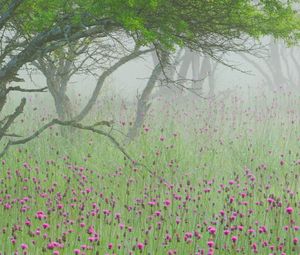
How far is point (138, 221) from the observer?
244 inches

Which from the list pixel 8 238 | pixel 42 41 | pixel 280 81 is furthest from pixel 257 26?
pixel 280 81

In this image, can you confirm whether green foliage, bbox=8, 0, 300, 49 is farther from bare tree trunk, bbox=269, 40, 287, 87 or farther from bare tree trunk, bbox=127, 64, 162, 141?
bare tree trunk, bbox=269, 40, 287, 87

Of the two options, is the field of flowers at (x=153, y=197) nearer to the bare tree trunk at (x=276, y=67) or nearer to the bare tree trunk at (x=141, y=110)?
the bare tree trunk at (x=141, y=110)

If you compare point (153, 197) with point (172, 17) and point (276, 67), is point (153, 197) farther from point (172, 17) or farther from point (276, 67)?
point (276, 67)

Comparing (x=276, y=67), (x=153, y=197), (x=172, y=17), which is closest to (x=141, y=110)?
(x=153, y=197)

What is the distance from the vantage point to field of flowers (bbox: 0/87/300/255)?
5.19m

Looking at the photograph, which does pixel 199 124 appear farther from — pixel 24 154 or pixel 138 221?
pixel 138 221

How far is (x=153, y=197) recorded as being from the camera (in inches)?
275

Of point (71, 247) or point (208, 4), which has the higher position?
point (208, 4)

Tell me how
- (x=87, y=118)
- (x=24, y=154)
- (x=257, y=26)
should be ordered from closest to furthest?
(x=257, y=26)
(x=24, y=154)
(x=87, y=118)

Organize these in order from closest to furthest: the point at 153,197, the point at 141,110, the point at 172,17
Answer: the point at 172,17
the point at 153,197
the point at 141,110

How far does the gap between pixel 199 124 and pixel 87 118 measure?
3.01m

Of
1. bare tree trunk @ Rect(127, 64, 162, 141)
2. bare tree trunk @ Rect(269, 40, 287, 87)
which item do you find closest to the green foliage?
bare tree trunk @ Rect(127, 64, 162, 141)

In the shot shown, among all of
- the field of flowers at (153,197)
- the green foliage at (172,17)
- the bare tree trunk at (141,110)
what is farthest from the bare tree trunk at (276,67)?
the green foliage at (172,17)
